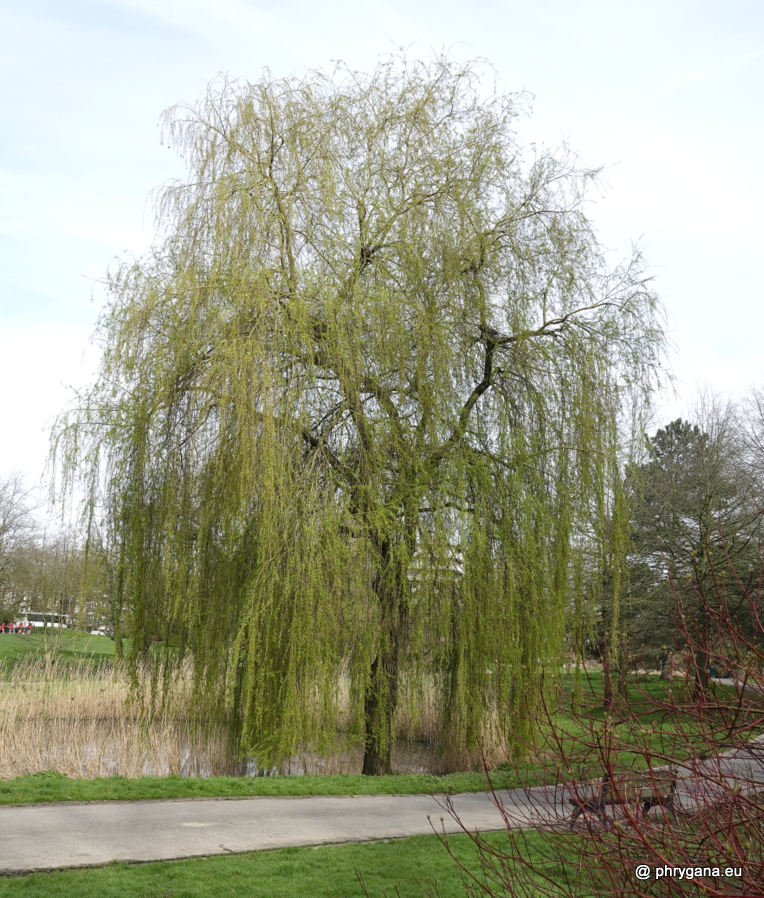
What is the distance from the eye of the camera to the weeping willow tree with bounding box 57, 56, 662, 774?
33.4ft

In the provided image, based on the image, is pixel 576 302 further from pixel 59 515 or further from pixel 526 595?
pixel 59 515

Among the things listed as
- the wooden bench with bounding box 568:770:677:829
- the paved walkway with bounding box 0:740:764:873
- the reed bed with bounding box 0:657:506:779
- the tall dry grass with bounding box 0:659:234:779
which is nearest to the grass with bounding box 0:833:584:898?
the paved walkway with bounding box 0:740:764:873

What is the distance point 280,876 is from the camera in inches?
240

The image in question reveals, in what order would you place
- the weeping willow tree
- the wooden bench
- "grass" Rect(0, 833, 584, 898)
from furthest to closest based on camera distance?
the weeping willow tree, "grass" Rect(0, 833, 584, 898), the wooden bench

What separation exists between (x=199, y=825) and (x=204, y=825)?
42 millimetres

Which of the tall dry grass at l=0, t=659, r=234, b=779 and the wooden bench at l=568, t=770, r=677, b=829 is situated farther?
the tall dry grass at l=0, t=659, r=234, b=779

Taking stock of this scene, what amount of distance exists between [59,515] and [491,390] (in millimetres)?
5895

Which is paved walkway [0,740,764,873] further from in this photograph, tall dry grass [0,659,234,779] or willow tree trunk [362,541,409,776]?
tall dry grass [0,659,234,779]

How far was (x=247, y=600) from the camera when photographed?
981cm

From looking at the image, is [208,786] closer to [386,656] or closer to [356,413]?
[386,656]

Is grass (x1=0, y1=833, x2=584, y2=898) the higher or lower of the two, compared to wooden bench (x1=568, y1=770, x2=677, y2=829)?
lower

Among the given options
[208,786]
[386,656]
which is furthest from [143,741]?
[386,656]

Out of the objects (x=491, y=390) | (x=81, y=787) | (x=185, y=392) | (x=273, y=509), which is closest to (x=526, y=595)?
(x=491, y=390)

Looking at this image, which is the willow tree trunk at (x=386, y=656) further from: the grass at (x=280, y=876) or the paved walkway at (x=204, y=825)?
the grass at (x=280, y=876)
